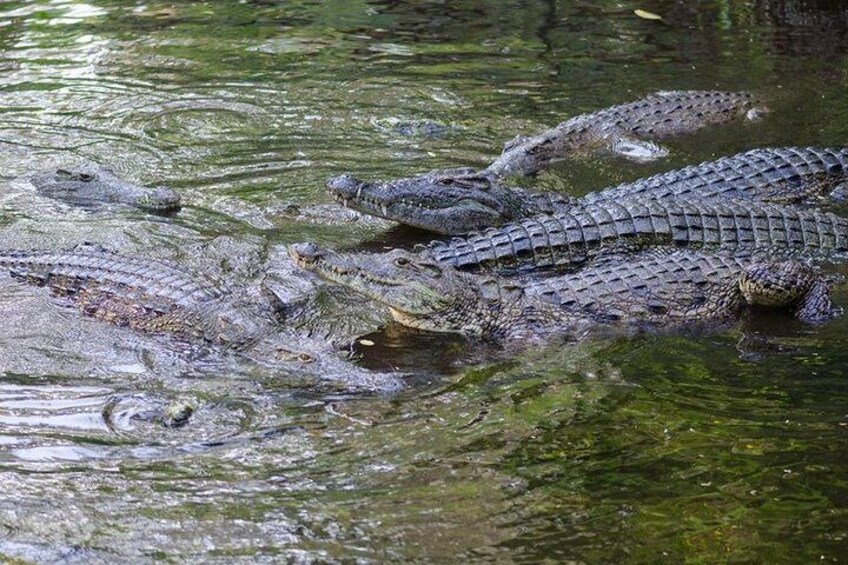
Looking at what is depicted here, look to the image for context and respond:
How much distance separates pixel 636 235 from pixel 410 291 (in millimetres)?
1809

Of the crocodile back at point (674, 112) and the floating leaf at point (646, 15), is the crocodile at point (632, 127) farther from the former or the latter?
the floating leaf at point (646, 15)

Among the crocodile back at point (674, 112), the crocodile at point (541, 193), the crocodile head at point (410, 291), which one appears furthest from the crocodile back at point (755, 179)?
the crocodile head at point (410, 291)

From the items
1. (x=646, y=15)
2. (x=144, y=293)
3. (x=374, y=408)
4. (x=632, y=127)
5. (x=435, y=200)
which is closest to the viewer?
(x=374, y=408)

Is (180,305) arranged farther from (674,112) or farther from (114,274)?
(674,112)

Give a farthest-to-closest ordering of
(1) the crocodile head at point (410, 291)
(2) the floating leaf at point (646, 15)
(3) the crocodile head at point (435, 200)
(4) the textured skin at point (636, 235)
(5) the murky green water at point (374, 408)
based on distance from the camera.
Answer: (2) the floating leaf at point (646, 15) → (3) the crocodile head at point (435, 200) → (4) the textured skin at point (636, 235) → (1) the crocodile head at point (410, 291) → (5) the murky green water at point (374, 408)

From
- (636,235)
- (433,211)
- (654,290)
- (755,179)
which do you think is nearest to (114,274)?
(433,211)

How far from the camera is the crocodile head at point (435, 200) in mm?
8156

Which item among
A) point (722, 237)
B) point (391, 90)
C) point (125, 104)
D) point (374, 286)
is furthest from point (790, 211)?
point (125, 104)

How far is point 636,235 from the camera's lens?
7.76 m

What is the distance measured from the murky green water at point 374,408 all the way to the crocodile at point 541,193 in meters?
0.33

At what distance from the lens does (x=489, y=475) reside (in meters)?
4.82

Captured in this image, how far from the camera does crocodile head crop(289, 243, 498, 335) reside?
6754 millimetres

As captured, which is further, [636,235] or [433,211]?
[433,211]

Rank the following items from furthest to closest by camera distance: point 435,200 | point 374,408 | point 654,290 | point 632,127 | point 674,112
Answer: point 674,112, point 632,127, point 435,200, point 654,290, point 374,408
